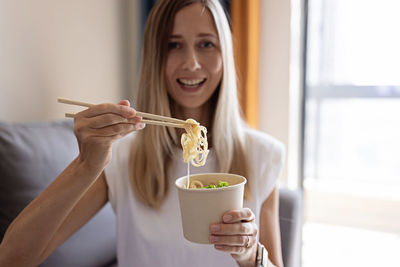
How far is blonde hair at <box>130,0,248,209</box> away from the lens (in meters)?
1.13

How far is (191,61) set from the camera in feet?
3.67

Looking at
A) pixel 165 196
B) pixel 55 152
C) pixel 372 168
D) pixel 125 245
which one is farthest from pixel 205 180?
pixel 372 168

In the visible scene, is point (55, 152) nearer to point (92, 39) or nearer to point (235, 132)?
point (235, 132)

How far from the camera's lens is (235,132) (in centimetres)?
122

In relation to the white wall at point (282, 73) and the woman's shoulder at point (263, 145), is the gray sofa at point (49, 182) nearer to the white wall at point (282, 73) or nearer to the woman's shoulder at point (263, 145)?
the woman's shoulder at point (263, 145)

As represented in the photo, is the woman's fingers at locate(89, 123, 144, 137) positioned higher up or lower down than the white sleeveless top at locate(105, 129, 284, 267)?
higher up

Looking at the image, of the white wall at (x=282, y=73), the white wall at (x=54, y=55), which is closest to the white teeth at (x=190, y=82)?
the white wall at (x=54, y=55)

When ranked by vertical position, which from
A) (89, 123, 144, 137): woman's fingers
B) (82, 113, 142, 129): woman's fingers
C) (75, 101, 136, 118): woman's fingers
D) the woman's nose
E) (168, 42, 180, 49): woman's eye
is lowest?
(89, 123, 144, 137): woman's fingers

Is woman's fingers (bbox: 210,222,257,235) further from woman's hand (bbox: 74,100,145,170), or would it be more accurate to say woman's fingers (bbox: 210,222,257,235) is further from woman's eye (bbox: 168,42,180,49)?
woman's eye (bbox: 168,42,180,49)

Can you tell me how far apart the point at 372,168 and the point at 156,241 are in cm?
302

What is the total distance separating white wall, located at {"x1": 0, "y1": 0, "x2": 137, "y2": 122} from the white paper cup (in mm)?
1119

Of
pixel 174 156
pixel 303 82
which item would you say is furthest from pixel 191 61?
pixel 303 82

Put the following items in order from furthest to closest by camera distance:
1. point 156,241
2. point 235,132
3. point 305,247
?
point 305,247
point 235,132
point 156,241

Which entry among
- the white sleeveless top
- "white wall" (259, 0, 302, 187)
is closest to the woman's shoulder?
the white sleeveless top
